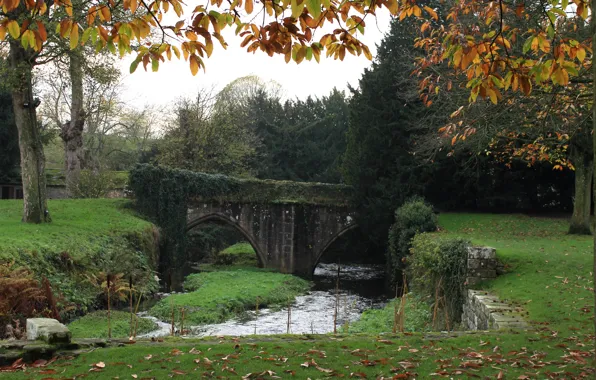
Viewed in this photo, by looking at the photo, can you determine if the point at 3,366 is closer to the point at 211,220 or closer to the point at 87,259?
the point at 87,259

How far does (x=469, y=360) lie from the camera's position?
6.29 m

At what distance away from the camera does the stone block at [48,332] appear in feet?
21.3

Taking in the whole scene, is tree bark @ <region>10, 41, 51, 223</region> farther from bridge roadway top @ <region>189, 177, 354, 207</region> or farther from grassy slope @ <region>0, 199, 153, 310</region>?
bridge roadway top @ <region>189, 177, 354, 207</region>

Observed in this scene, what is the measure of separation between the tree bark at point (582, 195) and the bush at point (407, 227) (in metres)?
4.61

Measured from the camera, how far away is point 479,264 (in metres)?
12.2

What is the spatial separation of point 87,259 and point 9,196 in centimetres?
2270

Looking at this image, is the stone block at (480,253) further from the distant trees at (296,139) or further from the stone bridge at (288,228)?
the distant trees at (296,139)

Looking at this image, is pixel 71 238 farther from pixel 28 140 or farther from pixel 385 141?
pixel 385 141

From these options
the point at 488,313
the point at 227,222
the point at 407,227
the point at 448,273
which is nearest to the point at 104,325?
the point at 448,273

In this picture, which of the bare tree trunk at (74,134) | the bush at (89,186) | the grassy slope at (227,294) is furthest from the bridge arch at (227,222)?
the bare tree trunk at (74,134)

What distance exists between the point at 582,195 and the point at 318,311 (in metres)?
9.28

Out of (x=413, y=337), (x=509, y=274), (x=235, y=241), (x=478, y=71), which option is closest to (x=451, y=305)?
(x=509, y=274)

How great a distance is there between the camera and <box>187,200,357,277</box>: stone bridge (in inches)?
1087

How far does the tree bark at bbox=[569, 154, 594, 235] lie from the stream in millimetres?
6886
